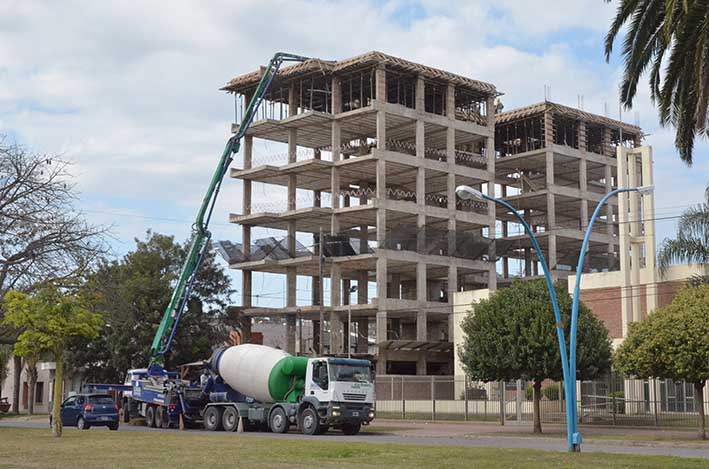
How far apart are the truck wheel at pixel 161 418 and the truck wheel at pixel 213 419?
3.35m

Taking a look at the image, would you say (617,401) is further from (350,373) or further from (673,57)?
(673,57)

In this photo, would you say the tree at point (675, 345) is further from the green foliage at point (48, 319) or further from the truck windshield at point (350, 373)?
the green foliage at point (48, 319)

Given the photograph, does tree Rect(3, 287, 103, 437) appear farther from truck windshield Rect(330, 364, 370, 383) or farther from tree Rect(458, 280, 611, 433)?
tree Rect(458, 280, 611, 433)

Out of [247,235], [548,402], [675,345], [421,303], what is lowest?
[548,402]

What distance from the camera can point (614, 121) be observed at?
95.2 meters

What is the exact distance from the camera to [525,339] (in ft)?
125

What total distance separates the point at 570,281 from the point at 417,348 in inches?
902

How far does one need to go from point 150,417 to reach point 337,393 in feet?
42.5

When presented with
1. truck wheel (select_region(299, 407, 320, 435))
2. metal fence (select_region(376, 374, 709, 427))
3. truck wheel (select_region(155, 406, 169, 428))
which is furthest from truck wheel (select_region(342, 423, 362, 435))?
truck wheel (select_region(155, 406, 169, 428))

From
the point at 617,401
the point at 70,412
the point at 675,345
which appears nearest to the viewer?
the point at 675,345

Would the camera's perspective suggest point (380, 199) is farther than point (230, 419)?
Yes

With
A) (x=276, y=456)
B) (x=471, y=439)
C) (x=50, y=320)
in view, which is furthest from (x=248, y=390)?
(x=276, y=456)

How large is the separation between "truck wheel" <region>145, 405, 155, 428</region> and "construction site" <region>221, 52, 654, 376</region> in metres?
29.1

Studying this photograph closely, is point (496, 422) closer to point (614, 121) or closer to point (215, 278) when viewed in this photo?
point (215, 278)
